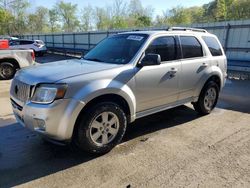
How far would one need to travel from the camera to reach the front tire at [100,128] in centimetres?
379

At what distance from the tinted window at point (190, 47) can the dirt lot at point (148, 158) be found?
1.35 metres

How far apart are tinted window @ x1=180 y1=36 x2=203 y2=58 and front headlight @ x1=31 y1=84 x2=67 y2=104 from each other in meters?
2.66

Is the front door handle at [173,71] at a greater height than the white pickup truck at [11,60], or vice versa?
the front door handle at [173,71]

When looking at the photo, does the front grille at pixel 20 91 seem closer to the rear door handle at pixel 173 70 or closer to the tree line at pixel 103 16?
the rear door handle at pixel 173 70

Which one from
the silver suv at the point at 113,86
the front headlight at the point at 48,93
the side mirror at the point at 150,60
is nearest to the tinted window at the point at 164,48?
the silver suv at the point at 113,86

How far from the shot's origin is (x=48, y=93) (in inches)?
141

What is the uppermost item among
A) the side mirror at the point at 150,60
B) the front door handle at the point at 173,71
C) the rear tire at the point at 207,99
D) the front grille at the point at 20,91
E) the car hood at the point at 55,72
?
the side mirror at the point at 150,60

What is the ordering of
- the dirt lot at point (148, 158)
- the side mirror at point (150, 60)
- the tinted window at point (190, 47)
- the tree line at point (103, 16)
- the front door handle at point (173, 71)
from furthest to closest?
1. the tree line at point (103, 16)
2. the tinted window at point (190, 47)
3. the front door handle at point (173, 71)
4. the side mirror at point (150, 60)
5. the dirt lot at point (148, 158)

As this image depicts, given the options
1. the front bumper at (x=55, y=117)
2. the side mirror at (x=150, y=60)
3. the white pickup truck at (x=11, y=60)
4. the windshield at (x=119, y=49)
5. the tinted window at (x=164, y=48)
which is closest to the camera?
the front bumper at (x=55, y=117)

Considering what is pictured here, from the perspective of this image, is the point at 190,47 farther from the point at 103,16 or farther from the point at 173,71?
the point at 103,16

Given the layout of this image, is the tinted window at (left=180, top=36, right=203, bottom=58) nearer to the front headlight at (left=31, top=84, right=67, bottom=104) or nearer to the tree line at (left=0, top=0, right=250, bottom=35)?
the front headlight at (left=31, top=84, right=67, bottom=104)

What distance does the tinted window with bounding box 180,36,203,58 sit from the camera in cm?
523

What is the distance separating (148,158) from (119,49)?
6.52 ft

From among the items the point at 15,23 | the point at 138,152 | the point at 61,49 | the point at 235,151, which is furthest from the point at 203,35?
the point at 15,23
